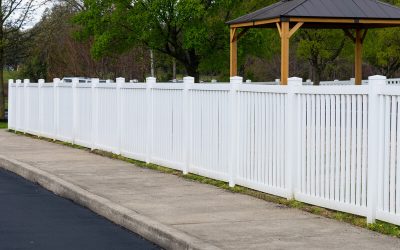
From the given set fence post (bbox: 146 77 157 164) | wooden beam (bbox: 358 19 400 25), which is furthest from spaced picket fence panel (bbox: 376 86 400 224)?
wooden beam (bbox: 358 19 400 25)

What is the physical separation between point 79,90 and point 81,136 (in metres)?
1.05

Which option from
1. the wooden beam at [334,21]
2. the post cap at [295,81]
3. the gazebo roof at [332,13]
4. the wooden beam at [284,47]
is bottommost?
the post cap at [295,81]

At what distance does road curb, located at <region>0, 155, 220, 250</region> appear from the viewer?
25.1 feet

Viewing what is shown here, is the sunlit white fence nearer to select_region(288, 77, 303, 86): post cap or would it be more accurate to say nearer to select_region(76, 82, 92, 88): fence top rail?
select_region(288, 77, 303, 86): post cap

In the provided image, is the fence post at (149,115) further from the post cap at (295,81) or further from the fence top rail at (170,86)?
the post cap at (295,81)

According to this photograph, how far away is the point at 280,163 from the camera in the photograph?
33.1 feet

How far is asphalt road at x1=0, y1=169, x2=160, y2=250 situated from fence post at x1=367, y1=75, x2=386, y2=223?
2329mm

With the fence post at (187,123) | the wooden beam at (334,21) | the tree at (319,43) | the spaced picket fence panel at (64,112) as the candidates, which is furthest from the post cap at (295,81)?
the tree at (319,43)

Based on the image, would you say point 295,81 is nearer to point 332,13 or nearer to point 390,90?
point 390,90

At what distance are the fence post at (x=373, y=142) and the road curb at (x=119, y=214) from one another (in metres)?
2.01

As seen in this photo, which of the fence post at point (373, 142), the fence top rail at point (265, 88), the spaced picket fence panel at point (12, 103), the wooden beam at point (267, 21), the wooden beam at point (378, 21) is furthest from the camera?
the spaced picket fence panel at point (12, 103)

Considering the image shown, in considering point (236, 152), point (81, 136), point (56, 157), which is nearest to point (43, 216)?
point (236, 152)

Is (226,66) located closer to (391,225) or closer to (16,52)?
(16,52)

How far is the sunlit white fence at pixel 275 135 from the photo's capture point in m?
8.30
